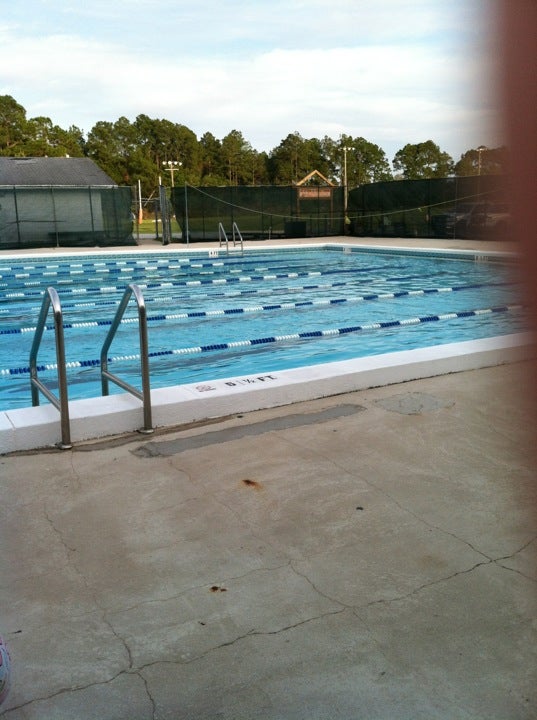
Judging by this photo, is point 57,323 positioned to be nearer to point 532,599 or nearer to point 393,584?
point 393,584

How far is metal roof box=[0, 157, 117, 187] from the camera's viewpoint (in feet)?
123

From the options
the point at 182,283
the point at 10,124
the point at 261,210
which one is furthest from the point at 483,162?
the point at 10,124

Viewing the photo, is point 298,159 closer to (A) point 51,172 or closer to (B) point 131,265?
(A) point 51,172

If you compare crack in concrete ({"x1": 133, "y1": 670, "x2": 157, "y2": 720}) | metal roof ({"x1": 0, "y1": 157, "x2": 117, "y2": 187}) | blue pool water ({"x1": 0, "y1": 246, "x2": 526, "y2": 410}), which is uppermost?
metal roof ({"x1": 0, "y1": 157, "x2": 117, "y2": 187})

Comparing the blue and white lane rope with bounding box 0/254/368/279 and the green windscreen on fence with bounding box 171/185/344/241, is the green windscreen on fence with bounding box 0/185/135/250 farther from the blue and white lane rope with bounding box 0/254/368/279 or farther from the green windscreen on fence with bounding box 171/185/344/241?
the blue and white lane rope with bounding box 0/254/368/279

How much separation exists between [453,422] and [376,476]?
0.96m

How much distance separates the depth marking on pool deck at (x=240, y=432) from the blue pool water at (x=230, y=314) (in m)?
1.05

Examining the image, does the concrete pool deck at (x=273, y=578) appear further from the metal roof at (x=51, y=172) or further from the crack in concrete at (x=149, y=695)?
the metal roof at (x=51, y=172)

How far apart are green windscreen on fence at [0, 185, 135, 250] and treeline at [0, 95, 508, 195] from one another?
27995 mm

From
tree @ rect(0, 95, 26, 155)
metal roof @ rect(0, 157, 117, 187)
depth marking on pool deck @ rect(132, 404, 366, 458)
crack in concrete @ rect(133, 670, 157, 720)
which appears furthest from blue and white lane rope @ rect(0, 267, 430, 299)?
tree @ rect(0, 95, 26, 155)

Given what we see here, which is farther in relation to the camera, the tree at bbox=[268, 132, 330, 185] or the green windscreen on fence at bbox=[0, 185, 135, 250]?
the tree at bbox=[268, 132, 330, 185]

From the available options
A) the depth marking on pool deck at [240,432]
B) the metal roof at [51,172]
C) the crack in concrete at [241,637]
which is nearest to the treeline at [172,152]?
the metal roof at [51,172]

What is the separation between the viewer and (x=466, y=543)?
2.81m

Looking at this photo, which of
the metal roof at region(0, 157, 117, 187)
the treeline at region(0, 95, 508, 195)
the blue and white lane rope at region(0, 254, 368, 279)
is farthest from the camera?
the treeline at region(0, 95, 508, 195)
